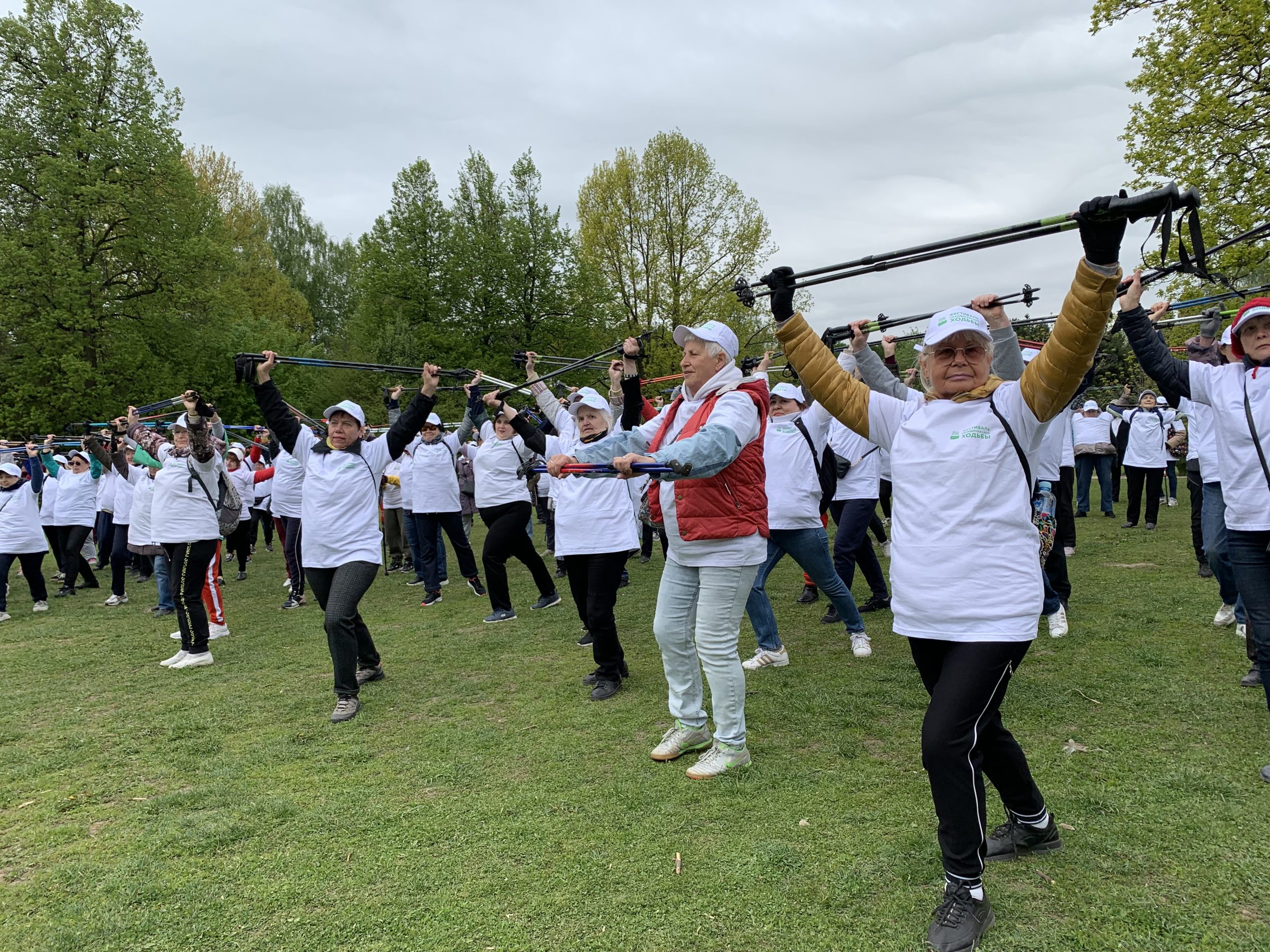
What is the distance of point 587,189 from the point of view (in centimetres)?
3341

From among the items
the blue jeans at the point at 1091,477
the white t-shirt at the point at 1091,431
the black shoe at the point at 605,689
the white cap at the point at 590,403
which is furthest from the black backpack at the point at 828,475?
the blue jeans at the point at 1091,477

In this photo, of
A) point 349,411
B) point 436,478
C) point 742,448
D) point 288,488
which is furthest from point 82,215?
point 742,448

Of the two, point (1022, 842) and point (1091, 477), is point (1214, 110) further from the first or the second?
point (1022, 842)

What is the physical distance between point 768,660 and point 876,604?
2.34 metres

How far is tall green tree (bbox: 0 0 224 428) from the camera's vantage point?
80.1 ft

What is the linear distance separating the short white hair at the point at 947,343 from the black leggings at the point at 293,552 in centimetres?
987

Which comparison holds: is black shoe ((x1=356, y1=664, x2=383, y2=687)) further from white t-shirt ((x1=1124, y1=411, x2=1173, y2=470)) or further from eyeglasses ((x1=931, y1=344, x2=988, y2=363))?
white t-shirt ((x1=1124, y1=411, x2=1173, y2=470))

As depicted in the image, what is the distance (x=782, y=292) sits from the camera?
130 inches

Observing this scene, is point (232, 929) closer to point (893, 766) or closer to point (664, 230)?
point (893, 766)

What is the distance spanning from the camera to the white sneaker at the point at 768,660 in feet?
21.4

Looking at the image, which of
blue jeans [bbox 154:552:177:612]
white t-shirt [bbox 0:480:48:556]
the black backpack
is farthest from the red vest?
white t-shirt [bbox 0:480:48:556]

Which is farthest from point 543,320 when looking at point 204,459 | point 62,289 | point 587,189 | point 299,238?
point 204,459

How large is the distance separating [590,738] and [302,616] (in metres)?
6.24

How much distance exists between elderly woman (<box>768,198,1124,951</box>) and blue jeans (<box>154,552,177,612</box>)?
10535 mm
